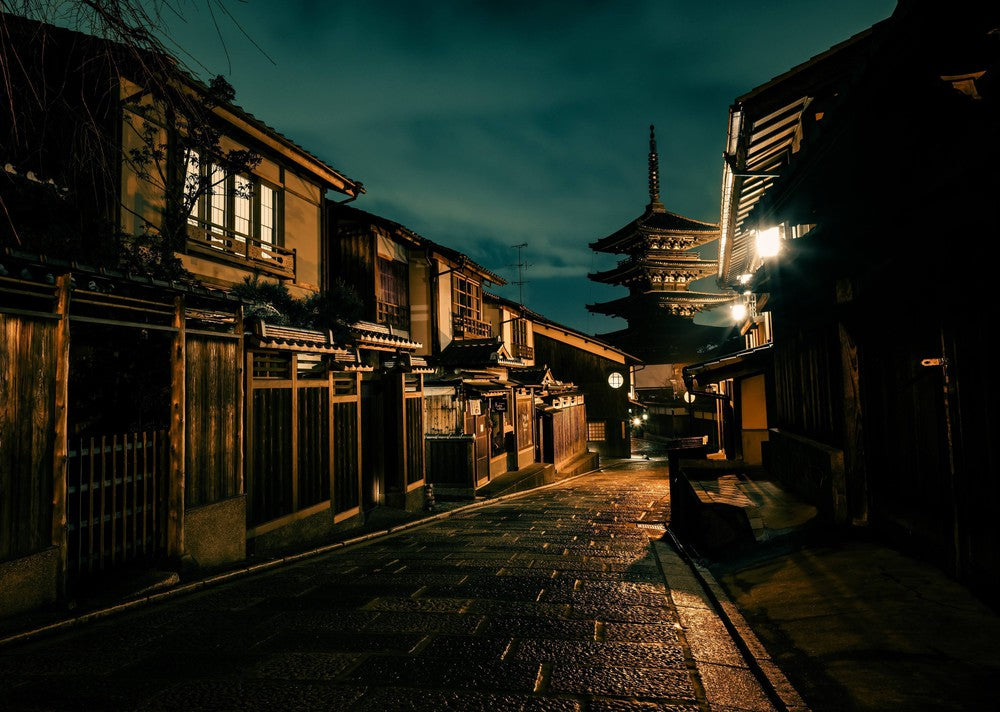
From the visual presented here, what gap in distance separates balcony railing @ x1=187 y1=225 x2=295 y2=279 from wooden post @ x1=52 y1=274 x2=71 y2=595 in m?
6.25

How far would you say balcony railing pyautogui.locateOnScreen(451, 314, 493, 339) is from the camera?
921 inches

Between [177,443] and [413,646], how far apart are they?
4558mm

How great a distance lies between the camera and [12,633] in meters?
4.53

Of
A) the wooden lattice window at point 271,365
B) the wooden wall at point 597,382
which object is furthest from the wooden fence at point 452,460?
the wooden wall at point 597,382

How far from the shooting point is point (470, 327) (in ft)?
82.2

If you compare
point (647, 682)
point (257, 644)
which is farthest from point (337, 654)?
point (647, 682)

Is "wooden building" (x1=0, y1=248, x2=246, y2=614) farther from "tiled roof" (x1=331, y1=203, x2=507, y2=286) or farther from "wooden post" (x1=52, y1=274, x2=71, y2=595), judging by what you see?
"tiled roof" (x1=331, y1=203, x2=507, y2=286)

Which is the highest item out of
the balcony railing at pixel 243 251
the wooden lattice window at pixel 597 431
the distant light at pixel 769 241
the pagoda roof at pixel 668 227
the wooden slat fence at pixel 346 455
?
the pagoda roof at pixel 668 227

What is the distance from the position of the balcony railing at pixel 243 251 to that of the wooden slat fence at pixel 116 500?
6.27 meters

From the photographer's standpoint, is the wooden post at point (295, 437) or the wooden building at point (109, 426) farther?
the wooden post at point (295, 437)

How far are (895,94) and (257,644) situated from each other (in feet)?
28.5

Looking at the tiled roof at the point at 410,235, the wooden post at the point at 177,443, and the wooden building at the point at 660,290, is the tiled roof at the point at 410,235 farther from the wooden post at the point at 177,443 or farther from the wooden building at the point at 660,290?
the wooden building at the point at 660,290

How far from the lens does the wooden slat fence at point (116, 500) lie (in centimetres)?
564

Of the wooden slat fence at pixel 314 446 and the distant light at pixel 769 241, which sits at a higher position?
the distant light at pixel 769 241
